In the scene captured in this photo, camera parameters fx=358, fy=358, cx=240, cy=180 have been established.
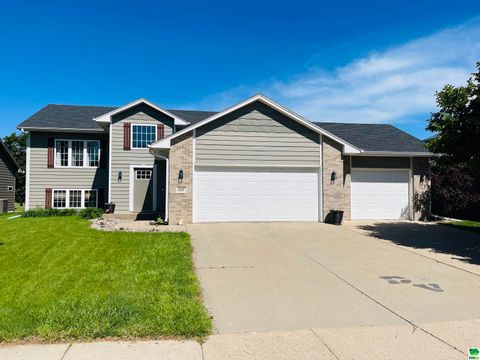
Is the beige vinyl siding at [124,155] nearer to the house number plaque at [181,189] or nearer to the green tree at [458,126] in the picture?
the house number plaque at [181,189]

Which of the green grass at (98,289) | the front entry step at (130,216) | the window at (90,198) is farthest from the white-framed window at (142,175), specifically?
the green grass at (98,289)

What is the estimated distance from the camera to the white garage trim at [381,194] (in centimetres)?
1616

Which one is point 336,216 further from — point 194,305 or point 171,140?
point 194,305

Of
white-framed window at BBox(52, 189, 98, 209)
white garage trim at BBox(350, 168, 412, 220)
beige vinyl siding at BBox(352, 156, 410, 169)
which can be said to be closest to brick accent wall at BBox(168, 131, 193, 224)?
white garage trim at BBox(350, 168, 412, 220)

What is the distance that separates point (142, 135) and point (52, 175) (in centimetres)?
553

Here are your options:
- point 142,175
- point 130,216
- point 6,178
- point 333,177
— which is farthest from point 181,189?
point 6,178

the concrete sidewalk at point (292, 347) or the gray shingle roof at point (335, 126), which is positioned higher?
the gray shingle roof at point (335, 126)

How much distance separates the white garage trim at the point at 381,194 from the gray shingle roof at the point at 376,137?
3.64 feet

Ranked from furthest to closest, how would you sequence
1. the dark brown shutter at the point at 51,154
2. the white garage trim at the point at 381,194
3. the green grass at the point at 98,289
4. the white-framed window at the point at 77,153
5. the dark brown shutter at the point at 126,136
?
the white-framed window at the point at 77,153 → the dark brown shutter at the point at 51,154 → the dark brown shutter at the point at 126,136 → the white garage trim at the point at 381,194 → the green grass at the point at 98,289

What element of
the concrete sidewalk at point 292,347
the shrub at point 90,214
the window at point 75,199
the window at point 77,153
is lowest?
the concrete sidewalk at point 292,347

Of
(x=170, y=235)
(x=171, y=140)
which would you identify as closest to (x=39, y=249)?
(x=170, y=235)

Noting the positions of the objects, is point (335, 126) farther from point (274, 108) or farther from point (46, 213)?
point (46, 213)

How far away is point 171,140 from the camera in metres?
14.0

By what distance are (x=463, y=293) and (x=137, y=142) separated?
53.8ft
